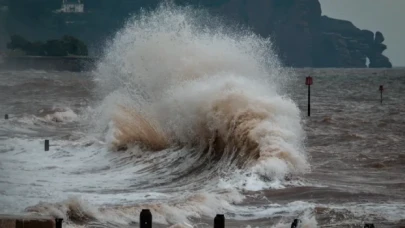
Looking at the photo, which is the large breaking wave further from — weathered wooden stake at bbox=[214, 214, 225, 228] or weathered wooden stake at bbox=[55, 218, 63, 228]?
weathered wooden stake at bbox=[55, 218, 63, 228]

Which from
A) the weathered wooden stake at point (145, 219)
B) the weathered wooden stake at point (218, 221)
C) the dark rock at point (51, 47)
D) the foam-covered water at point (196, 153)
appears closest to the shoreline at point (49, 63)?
the dark rock at point (51, 47)

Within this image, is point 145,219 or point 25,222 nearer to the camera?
point 25,222

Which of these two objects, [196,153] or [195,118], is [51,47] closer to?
[195,118]

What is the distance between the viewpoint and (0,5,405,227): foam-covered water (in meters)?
12.0

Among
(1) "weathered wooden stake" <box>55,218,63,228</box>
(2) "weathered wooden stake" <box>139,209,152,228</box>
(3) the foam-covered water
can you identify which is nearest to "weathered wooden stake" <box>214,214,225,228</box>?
(2) "weathered wooden stake" <box>139,209,152,228</box>

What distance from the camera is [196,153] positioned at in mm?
18641

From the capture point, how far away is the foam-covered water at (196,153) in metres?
12.0

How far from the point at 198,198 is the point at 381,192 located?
130 inches

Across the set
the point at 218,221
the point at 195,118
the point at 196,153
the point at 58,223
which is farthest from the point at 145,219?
the point at 195,118

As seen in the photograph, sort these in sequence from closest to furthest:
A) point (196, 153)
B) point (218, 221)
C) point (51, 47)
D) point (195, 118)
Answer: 1. point (218, 221)
2. point (196, 153)
3. point (195, 118)
4. point (51, 47)

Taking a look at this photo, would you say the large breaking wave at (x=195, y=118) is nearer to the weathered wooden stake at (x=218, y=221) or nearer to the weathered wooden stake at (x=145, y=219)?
the weathered wooden stake at (x=145, y=219)

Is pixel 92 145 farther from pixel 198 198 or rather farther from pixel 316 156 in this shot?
pixel 198 198

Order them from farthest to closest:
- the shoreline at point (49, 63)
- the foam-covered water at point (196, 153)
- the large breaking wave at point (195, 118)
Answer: the shoreline at point (49, 63) → the large breaking wave at point (195, 118) → the foam-covered water at point (196, 153)

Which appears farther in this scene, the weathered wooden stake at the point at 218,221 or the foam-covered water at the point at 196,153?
the foam-covered water at the point at 196,153
